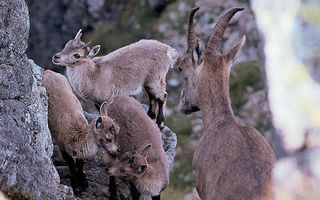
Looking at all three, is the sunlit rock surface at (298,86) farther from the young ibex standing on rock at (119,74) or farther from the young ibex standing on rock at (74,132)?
the young ibex standing on rock at (119,74)

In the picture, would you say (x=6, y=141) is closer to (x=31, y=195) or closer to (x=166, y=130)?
(x=31, y=195)

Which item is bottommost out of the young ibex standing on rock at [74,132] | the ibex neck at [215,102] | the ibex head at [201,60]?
the young ibex standing on rock at [74,132]

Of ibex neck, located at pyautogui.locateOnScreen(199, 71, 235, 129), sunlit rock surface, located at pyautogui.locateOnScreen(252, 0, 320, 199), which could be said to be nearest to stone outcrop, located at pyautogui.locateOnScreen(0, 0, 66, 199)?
ibex neck, located at pyautogui.locateOnScreen(199, 71, 235, 129)

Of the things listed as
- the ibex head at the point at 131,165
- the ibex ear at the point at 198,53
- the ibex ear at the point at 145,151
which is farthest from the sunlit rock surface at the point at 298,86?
the ibex ear at the point at 145,151

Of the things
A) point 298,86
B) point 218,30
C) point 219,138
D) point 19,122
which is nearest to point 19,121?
point 19,122

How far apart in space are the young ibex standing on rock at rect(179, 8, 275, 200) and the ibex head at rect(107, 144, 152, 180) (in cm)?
93

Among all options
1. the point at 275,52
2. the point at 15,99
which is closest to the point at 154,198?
the point at 15,99

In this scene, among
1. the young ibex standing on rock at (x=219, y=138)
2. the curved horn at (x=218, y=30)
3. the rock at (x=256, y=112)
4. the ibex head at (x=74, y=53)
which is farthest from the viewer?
the rock at (x=256, y=112)

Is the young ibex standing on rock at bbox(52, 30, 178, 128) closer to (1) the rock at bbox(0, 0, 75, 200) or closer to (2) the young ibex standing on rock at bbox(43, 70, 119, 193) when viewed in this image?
(2) the young ibex standing on rock at bbox(43, 70, 119, 193)

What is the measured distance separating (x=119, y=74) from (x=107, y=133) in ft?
8.68

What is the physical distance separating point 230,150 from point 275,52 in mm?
3404

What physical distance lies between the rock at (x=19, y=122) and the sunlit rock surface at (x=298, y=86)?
144 inches

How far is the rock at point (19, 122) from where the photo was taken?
6.08 m

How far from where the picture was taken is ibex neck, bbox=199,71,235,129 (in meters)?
7.18
